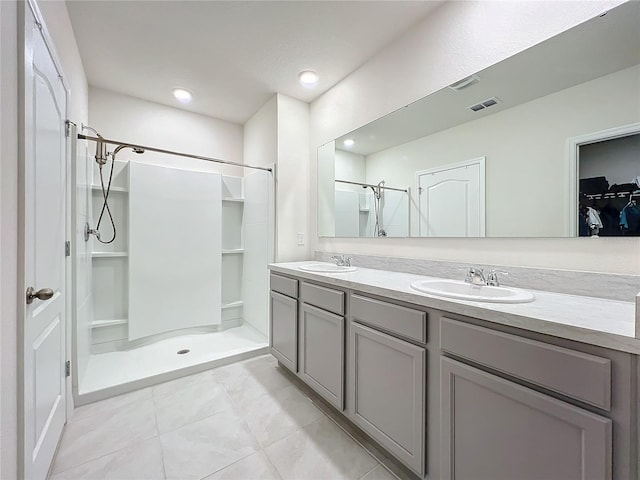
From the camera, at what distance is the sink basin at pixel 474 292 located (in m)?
1.07

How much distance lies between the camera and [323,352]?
5.79ft

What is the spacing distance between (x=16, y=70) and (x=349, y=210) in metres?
2.00

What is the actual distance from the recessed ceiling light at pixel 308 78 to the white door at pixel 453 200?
4.30 feet

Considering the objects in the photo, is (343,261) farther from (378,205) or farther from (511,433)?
(511,433)

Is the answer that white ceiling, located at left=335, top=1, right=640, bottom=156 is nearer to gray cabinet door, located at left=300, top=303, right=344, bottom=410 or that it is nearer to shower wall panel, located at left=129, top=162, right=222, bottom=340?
gray cabinet door, located at left=300, top=303, right=344, bottom=410

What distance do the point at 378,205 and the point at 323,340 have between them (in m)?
1.10

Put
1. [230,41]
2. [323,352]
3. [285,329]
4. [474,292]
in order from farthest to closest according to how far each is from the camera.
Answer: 1. [285,329]
2. [230,41]
3. [323,352]
4. [474,292]

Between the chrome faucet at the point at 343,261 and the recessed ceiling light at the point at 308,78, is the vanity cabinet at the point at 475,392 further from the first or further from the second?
the recessed ceiling light at the point at 308,78

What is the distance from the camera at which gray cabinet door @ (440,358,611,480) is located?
0.77m

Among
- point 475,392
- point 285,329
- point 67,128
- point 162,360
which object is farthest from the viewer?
point 162,360

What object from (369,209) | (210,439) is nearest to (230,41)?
(369,209)

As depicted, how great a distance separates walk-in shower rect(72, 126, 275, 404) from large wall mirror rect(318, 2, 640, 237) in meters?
1.42

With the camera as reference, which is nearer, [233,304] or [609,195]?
[609,195]

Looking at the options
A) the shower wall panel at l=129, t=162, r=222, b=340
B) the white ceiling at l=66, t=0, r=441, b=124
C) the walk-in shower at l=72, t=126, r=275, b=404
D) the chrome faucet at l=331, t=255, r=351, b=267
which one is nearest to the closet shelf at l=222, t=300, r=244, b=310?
the walk-in shower at l=72, t=126, r=275, b=404
